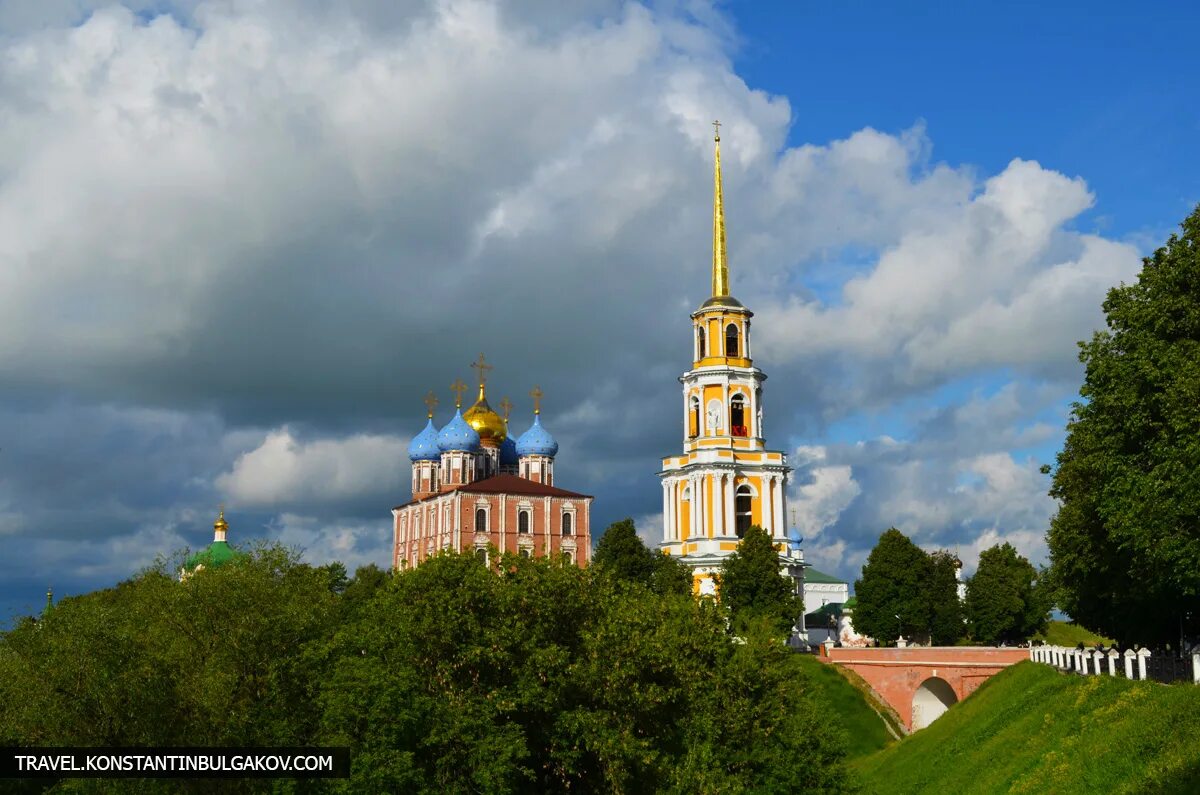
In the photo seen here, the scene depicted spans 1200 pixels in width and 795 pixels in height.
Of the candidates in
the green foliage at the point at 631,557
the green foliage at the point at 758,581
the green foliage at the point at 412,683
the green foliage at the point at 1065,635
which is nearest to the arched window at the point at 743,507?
the green foliage at the point at 631,557

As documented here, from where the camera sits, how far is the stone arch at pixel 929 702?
3105 inches

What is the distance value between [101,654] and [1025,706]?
3392 cm

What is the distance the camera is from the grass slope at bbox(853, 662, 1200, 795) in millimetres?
34406

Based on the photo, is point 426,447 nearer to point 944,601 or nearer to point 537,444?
point 537,444

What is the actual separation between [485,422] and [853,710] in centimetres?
5974

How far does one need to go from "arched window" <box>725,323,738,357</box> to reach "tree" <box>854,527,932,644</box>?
19739mm

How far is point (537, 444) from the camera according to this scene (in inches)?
5049

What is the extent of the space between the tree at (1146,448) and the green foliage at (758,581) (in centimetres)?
3303

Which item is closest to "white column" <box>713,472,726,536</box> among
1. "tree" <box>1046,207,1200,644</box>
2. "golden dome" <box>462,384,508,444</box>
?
"golden dome" <box>462,384,508,444</box>

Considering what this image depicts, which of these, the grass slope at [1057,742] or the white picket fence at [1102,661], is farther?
the white picket fence at [1102,661]

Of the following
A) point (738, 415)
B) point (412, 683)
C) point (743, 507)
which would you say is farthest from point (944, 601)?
point (412, 683)

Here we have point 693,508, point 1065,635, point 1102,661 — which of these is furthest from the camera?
point 1065,635

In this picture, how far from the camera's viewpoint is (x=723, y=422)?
9981 centimetres

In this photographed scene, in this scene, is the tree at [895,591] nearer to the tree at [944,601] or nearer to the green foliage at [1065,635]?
the tree at [944,601]
